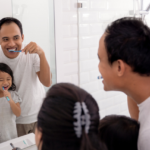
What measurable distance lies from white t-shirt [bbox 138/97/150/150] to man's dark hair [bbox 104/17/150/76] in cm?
12

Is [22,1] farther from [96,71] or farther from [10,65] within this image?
[96,71]

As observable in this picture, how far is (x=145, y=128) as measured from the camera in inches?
24.5

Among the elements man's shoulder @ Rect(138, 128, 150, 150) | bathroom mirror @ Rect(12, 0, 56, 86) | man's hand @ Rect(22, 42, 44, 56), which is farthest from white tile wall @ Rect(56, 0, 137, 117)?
man's shoulder @ Rect(138, 128, 150, 150)

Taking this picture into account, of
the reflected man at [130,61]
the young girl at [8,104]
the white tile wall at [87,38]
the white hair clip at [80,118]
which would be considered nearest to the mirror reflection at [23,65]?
the young girl at [8,104]

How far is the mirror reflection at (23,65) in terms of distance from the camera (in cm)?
80

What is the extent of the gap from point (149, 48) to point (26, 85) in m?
0.50

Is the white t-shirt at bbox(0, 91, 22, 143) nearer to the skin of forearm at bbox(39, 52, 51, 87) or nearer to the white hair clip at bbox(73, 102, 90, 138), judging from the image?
the skin of forearm at bbox(39, 52, 51, 87)

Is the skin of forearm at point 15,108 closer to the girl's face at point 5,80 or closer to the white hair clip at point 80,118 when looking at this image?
the girl's face at point 5,80

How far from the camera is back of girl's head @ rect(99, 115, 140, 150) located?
59cm

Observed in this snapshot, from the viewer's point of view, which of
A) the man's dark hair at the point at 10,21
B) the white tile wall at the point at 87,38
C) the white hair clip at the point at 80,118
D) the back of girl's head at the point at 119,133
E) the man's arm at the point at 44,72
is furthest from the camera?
the white tile wall at the point at 87,38

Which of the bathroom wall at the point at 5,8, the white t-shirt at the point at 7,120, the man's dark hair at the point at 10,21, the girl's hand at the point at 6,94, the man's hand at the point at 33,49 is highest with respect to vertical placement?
the bathroom wall at the point at 5,8

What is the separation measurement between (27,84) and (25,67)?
7cm

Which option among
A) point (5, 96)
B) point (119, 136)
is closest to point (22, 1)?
point (5, 96)

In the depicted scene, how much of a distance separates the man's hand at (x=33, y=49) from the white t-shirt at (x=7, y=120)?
18 centimetres
